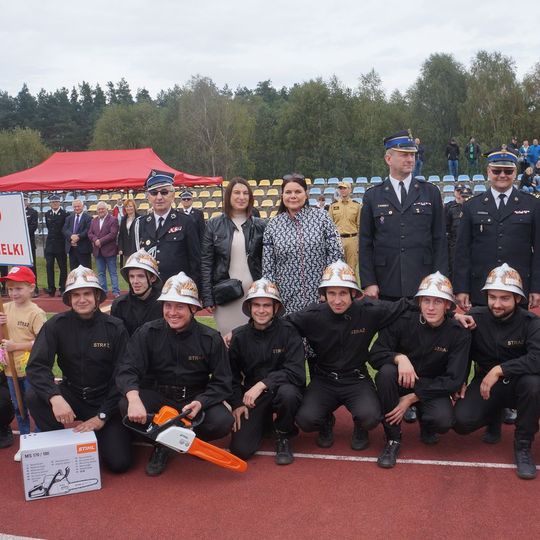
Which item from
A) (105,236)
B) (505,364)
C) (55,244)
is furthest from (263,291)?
(55,244)

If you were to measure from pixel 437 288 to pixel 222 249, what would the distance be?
1960 mm

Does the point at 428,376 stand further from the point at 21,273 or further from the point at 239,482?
the point at 21,273

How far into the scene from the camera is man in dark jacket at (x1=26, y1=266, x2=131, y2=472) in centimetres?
479

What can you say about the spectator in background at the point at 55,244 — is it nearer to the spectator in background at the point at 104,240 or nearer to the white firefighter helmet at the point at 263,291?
the spectator in background at the point at 104,240

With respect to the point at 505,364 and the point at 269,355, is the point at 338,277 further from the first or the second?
the point at 505,364

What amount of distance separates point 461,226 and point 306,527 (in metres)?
2.98

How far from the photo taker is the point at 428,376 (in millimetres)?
5098

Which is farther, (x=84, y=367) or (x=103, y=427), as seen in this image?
(x=84, y=367)

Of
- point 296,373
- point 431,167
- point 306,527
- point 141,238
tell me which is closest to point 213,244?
point 141,238

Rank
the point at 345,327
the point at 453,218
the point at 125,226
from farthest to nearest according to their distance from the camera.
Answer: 1. the point at 125,226
2. the point at 453,218
3. the point at 345,327

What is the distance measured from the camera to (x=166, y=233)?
238 inches

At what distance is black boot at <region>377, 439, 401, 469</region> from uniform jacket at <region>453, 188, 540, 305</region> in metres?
1.50

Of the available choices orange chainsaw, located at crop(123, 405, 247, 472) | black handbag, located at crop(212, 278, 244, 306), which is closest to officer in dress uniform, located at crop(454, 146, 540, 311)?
black handbag, located at crop(212, 278, 244, 306)

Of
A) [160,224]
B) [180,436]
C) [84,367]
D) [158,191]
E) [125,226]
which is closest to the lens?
[180,436]
